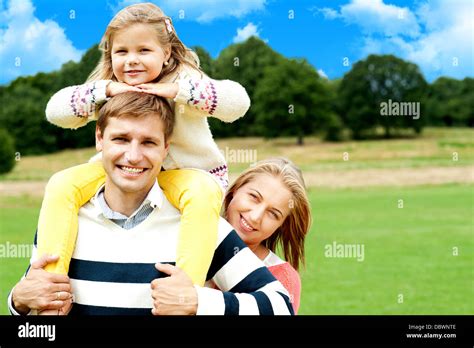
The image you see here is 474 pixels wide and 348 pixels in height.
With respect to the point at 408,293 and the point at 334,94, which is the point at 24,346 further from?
the point at 334,94

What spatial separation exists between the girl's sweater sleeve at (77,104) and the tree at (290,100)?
96.2 ft

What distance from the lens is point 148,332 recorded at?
193 centimetres

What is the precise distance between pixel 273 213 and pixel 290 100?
1406 inches

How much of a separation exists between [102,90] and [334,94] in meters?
36.4

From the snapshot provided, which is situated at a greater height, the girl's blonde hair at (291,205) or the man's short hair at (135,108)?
the man's short hair at (135,108)

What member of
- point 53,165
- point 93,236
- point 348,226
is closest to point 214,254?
point 93,236

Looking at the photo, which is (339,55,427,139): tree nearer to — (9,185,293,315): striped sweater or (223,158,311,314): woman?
(223,158,311,314): woman

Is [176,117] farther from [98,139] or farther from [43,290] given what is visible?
[43,290]

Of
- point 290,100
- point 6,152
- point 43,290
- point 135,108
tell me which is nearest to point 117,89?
point 135,108

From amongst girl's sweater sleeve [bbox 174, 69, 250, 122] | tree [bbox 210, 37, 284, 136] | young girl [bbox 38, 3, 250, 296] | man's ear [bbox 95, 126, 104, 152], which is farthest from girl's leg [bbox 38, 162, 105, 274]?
tree [bbox 210, 37, 284, 136]

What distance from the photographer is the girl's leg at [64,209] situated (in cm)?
195

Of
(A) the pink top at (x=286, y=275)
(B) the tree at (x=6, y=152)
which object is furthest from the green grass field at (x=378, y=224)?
(A) the pink top at (x=286, y=275)

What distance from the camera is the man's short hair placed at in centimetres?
190

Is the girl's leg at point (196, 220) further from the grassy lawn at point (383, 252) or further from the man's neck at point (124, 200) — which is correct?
the grassy lawn at point (383, 252)
